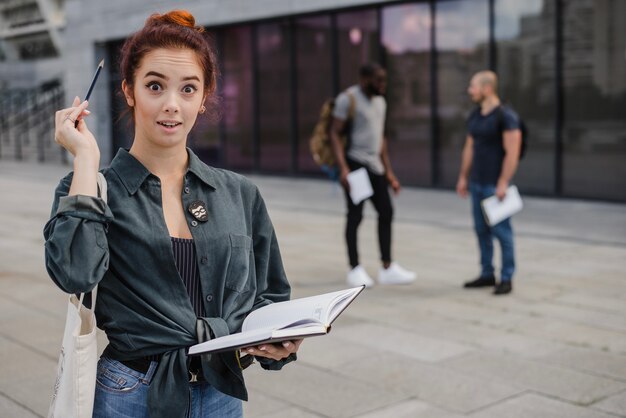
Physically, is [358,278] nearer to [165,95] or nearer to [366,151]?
[366,151]

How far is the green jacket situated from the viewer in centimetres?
193

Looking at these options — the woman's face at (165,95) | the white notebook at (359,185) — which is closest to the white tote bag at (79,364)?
the woman's face at (165,95)

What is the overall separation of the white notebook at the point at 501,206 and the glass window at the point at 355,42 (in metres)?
9.64

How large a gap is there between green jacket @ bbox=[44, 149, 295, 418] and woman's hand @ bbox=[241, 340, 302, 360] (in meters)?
0.15

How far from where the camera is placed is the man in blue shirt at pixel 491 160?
22.9 feet

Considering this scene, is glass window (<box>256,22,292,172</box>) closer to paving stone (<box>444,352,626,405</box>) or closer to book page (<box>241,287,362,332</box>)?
paving stone (<box>444,352,626,405</box>)

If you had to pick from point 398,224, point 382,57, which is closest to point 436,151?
point 382,57

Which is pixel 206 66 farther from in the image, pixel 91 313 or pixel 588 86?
pixel 588 86

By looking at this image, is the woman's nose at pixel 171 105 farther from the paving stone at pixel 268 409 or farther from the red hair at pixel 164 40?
the paving stone at pixel 268 409

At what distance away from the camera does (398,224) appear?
37.3ft

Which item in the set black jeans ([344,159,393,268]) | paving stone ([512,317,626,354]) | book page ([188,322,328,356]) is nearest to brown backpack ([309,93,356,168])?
black jeans ([344,159,393,268])

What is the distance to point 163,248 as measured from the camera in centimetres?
202

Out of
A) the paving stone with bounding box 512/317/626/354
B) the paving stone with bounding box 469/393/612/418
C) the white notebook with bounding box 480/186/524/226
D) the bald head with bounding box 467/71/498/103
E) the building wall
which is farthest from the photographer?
the building wall

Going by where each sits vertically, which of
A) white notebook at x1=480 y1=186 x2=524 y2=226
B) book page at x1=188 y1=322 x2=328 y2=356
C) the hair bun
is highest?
the hair bun
